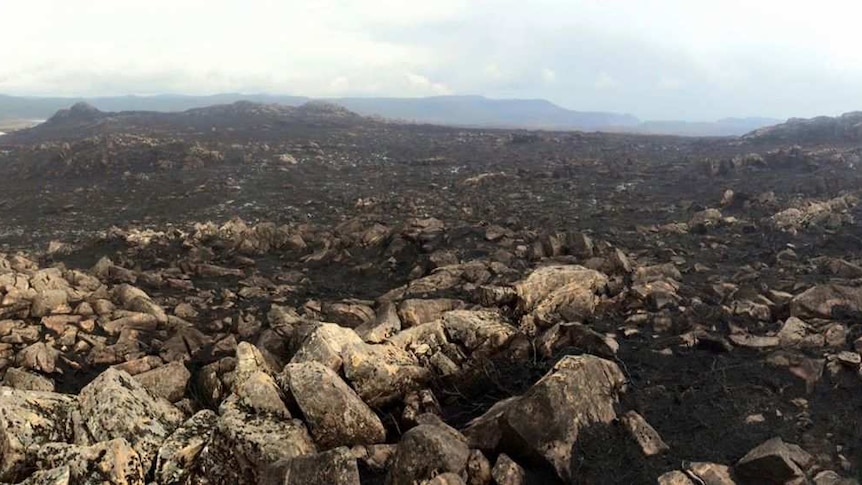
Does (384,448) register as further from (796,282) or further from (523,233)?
(523,233)

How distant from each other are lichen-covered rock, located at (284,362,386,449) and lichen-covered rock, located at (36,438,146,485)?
7.40 feet

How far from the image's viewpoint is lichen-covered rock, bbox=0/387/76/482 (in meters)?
7.23

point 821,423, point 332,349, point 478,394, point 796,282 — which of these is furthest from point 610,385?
point 796,282

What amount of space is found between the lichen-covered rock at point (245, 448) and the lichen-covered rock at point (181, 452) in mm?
164

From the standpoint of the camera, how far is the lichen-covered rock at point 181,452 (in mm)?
7430

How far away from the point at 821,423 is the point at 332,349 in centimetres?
755

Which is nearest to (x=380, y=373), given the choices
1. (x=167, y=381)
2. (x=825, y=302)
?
(x=167, y=381)

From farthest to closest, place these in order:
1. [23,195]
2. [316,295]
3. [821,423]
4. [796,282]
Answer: [23,195] → [316,295] → [796,282] → [821,423]

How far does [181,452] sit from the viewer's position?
24.9 ft

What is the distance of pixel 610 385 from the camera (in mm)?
8625

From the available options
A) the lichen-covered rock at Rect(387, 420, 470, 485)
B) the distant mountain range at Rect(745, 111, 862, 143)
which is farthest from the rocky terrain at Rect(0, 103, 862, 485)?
the distant mountain range at Rect(745, 111, 862, 143)

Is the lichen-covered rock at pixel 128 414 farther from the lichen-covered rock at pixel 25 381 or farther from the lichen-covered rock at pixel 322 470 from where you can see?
the lichen-covered rock at pixel 322 470

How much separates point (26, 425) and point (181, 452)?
7.19 feet

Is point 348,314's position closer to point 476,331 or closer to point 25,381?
point 476,331
